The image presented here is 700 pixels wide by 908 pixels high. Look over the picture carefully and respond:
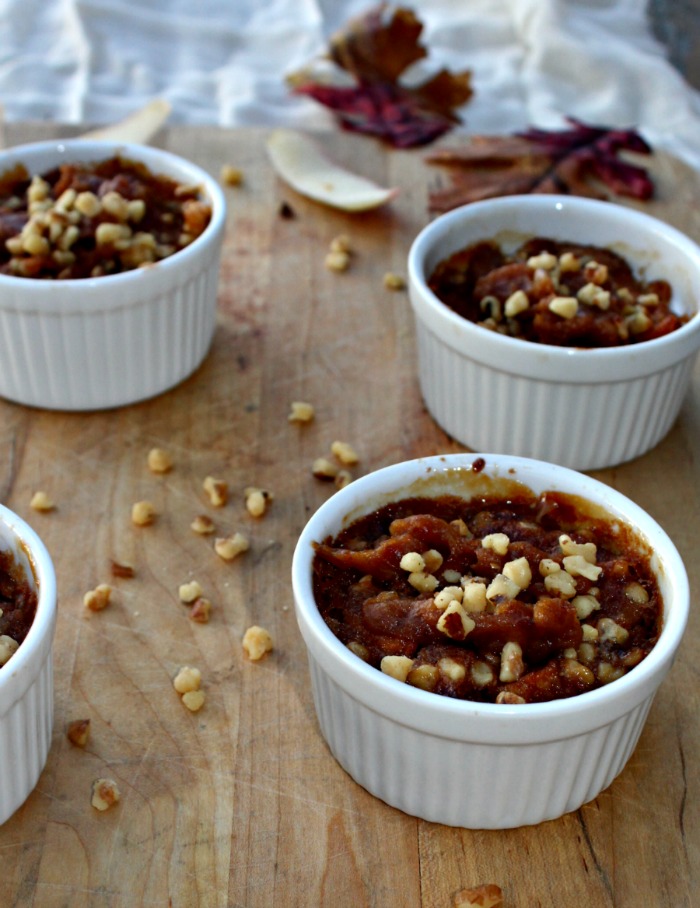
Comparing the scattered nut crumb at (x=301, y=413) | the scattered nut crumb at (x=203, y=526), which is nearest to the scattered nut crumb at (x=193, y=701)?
the scattered nut crumb at (x=203, y=526)

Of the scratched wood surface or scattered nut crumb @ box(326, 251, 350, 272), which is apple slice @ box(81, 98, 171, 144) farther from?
scattered nut crumb @ box(326, 251, 350, 272)

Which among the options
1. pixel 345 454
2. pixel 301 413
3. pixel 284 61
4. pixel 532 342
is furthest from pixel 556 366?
pixel 284 61

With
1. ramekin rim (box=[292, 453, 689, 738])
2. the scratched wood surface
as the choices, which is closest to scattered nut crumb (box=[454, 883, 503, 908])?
the scratched wood surface

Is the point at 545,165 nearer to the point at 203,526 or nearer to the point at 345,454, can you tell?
the point at 345,454

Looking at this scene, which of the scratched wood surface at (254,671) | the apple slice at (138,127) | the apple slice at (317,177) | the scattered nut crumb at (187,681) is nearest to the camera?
the scratched wood surface at (254,671)

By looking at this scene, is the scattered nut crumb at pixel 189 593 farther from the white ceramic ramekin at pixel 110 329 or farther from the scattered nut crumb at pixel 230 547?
the white ceramic ramekin at pixel 110 329
